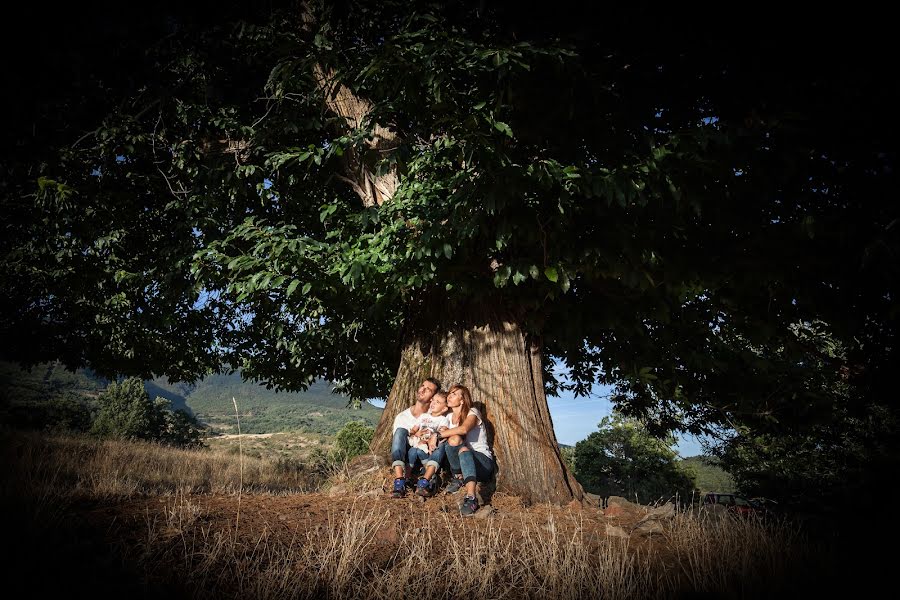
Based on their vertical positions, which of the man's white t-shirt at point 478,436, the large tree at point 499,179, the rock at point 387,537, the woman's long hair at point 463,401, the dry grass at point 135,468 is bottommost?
the dry grass at point 135,468

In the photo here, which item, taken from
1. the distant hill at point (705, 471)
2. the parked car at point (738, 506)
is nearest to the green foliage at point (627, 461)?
the distant hill at point (705, 471)

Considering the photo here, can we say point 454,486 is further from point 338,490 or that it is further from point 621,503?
point 621,503

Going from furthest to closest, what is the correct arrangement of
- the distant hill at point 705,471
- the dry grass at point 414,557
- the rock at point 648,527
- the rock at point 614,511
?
the distant hill at point 705,471 < the rock at point 614,511 < the rock at point 648,527 < the dry grass at point 414,557

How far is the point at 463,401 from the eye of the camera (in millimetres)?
4906

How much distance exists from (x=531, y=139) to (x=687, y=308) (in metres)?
3.63

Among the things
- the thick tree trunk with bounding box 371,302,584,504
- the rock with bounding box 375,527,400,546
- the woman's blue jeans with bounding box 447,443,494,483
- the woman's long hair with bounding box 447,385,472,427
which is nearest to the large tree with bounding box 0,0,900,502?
the thick tree trunk with bounding box 371,302,584,504

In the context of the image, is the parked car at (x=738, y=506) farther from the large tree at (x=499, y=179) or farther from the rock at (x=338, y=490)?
the rock at (x=338, y=490)

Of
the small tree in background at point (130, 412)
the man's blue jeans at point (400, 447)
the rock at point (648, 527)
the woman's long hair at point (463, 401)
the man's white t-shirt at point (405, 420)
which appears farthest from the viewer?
the small tree in background at point (130, 412)

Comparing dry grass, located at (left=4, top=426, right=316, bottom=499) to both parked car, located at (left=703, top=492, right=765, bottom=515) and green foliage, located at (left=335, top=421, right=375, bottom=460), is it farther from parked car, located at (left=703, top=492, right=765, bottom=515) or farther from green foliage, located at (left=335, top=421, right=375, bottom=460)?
green foliage, located at (left=335, top=421, right=375, bottom=460)

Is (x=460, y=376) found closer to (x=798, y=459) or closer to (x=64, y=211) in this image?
(x=64, y=211)

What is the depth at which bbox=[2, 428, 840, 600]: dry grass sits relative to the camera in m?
2.25

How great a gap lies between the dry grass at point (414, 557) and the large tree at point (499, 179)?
195 cm

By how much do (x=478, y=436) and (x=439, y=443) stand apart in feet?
1.55

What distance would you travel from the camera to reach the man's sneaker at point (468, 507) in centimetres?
399
